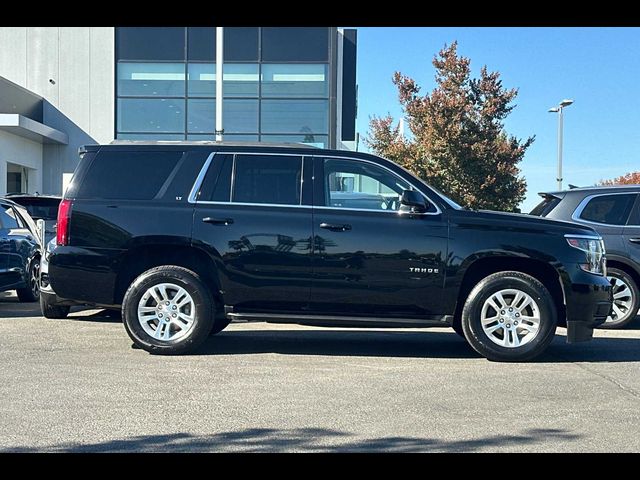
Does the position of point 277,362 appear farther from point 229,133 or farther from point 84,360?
point 229,133

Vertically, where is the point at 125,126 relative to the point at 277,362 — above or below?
above

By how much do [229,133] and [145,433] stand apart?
19.6 m

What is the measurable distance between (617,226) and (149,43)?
18.1m

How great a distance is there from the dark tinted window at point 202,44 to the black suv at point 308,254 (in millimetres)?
16699

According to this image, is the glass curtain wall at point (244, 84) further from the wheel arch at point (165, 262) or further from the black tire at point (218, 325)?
the wheel arch at point (165, 262)

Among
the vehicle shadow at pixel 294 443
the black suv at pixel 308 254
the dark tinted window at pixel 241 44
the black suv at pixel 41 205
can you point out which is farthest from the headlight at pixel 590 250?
the dark tinted window at pixel 241 44

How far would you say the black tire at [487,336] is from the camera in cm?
715

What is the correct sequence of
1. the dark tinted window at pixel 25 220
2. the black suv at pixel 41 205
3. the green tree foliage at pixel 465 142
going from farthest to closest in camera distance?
the green tree foliage at pixel 465 142
the dark tinted window at pixel 25 220
the black suv at pixel 41 205

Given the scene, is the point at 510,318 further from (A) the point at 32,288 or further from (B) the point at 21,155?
(B) the point at 21,155

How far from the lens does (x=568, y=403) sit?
5.68 metres
